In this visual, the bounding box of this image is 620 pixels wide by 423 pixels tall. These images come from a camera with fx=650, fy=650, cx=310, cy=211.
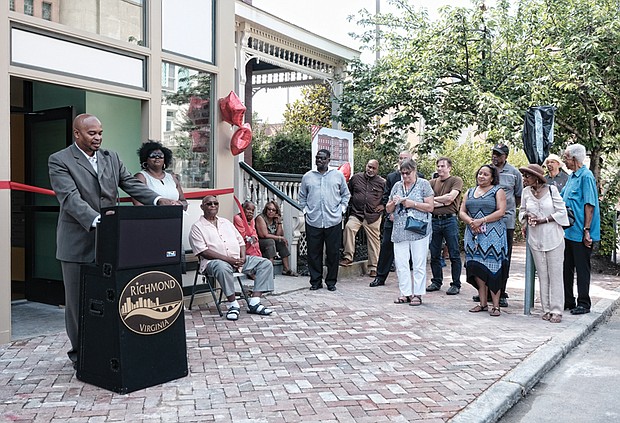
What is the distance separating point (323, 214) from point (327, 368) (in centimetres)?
379

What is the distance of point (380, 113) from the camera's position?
1311 cm

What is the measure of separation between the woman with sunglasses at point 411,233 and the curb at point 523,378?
1813 mm

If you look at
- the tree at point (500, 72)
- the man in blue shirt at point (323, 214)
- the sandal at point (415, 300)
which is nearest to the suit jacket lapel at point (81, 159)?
the man in blue shirt at point (323, 214)

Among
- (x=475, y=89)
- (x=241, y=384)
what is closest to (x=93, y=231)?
(x=241, y=384)

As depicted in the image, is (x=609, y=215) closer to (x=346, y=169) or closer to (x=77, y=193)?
(x=346, y=169)

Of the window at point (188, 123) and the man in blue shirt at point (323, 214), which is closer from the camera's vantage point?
the window at point (188, 123)

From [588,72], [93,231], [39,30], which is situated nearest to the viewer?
[93,231]

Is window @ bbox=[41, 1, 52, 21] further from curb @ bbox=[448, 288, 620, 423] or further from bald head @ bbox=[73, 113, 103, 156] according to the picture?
curb @ bbox=[448, 288, 620, 423]

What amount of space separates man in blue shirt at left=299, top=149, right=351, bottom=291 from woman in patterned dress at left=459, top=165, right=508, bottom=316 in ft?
6.47

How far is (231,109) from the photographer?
773 centimetres

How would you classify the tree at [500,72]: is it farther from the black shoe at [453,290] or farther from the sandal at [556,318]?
the sandal at [556,318]

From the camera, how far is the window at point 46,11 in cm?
571

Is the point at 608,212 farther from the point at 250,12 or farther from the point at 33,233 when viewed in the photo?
the point at 33,233

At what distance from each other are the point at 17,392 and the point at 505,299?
5703 mm
